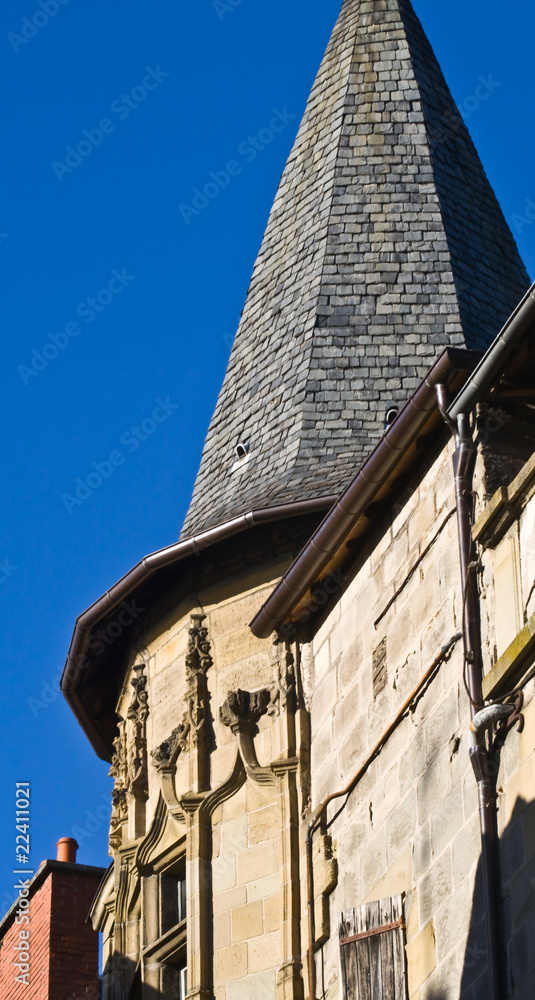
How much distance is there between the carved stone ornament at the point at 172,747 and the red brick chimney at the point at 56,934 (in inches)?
148

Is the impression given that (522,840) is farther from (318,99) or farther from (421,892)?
(318,99)

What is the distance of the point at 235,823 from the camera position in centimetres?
1444

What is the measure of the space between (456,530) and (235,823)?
3747 millimetres

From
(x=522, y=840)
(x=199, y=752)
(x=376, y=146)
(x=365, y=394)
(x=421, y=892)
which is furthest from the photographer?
(x=376, y=146)

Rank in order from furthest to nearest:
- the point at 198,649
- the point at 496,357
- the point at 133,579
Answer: the point at 133,579 < the point at 198,649 < the point at 496,357

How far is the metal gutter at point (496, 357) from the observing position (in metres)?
10.7

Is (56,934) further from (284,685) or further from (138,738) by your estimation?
(284,685)

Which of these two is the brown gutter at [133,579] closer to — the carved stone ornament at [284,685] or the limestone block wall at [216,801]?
the limestone block wall at [216,801]

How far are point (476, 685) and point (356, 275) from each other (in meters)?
8.01

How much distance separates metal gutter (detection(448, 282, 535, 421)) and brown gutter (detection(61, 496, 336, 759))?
3.24 meters

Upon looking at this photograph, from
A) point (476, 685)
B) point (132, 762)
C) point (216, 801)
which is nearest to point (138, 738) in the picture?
point (132, 762)

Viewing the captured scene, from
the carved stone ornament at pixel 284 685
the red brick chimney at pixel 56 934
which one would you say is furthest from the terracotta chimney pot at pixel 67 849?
the carved stone ornament at pixel 284 685

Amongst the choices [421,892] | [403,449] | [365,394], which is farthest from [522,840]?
[365,394]

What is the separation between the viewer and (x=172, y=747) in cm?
1530
